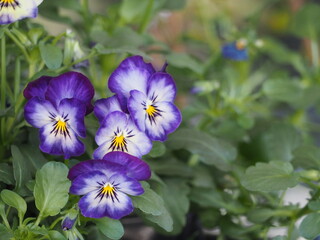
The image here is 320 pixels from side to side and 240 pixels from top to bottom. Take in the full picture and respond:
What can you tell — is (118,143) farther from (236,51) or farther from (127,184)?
(236,51)

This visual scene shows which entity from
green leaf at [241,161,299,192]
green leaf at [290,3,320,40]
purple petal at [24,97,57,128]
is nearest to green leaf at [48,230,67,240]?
purple petal at [24,97,57,128]

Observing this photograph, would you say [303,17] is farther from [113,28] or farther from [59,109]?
[59,109]

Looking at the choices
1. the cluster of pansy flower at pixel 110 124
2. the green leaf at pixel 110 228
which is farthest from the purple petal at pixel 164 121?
the green leaf at pixel 110 228

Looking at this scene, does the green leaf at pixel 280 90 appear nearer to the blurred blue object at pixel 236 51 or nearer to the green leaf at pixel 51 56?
the blurred blue object at pixel 236 51

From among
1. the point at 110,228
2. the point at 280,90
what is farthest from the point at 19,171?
the point at 280,90

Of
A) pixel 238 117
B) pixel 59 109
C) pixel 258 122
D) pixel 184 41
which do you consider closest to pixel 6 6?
pixel 59 109

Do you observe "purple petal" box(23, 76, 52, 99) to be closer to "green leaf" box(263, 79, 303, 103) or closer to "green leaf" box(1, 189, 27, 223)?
"green leaf" box(1, 189, 27, 223)
